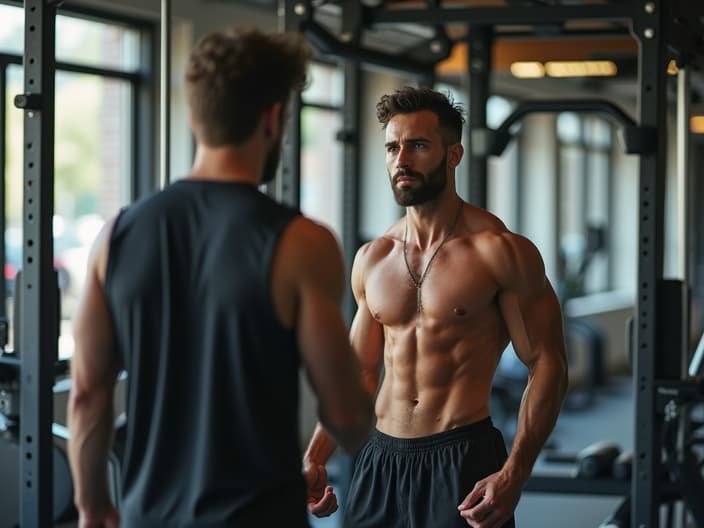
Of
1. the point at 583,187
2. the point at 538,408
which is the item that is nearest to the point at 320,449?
the point at 538,408

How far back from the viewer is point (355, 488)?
2553mm

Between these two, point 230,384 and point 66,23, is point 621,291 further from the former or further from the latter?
point 230,384

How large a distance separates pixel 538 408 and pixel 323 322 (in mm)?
1031

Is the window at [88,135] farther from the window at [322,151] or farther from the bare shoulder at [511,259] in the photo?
the bare shoulder at [511,259]

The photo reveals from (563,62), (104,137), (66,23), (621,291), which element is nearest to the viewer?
(563,62)

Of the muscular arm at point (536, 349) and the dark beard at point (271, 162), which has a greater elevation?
the dark beard at point (271, 162)

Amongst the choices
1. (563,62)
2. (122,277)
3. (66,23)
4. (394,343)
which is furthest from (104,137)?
(122,277)

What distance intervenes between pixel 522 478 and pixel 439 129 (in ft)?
2.47

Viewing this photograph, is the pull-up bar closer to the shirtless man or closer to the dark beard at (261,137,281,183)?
the shirtless man

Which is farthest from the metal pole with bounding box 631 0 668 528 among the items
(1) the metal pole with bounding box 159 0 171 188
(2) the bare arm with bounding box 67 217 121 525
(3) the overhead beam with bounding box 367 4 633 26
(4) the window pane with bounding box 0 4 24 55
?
(4) the window pane with bounding box 0 4 24 55

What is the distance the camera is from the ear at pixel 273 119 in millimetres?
1591

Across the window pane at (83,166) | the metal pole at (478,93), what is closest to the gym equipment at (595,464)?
the metal pole at (478,93)

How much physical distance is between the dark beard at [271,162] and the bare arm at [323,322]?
0.37 feet

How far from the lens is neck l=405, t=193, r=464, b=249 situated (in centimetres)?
253
